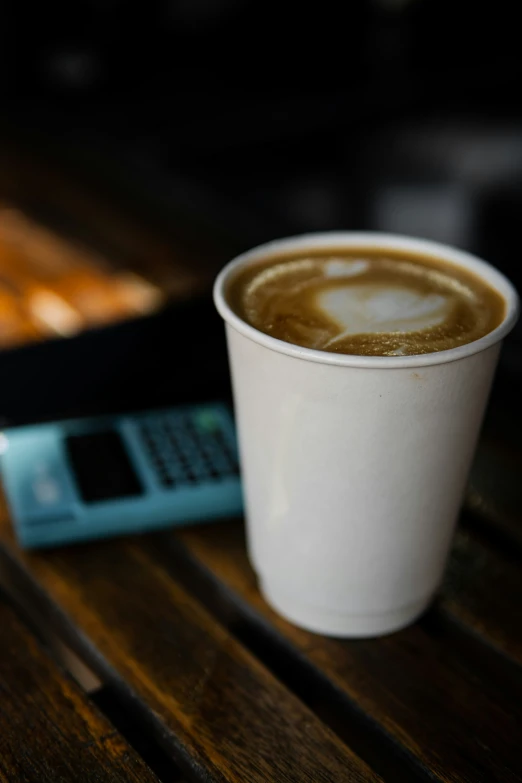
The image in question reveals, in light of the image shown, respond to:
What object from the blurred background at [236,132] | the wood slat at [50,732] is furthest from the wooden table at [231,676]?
the blurred background at [236,132]

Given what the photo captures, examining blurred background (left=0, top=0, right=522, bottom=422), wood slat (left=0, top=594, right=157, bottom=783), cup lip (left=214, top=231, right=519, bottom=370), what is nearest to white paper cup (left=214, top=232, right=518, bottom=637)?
cup lip (left=214, top=231, right=519, bottom=370)

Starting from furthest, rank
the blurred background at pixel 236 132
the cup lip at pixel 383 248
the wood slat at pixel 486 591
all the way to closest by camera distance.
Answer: the blurred background at pixel 236 132 → the wood slat at pixel 486 591 → the cup lip at pixel 383 248

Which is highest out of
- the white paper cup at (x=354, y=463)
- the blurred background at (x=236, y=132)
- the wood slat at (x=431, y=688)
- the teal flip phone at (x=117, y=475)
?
the white paper cup at (x=354, y=463)

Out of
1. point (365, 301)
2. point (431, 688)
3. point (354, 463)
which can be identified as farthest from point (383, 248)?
point (431, 688)

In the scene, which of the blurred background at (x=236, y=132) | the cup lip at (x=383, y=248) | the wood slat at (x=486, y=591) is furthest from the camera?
the blurred background at (x=236, y=132)

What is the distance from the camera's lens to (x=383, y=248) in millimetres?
538

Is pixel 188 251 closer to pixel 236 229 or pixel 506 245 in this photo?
pixel 236 229

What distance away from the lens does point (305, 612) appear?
504 mm

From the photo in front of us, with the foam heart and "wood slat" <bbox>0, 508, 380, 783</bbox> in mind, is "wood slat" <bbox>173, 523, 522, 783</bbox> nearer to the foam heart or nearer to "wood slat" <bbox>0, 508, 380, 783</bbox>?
"wood slat" <bbox>0, 508, 380, 783</bbox>

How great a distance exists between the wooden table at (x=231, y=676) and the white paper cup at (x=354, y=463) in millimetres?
28

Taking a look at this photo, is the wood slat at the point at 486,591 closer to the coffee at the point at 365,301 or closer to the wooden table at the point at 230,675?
the wooden table at the point at 230,675

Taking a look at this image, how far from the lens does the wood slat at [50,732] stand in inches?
16.2

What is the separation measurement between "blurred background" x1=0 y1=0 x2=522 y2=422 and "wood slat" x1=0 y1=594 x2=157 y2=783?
509 mm

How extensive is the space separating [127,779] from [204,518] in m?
0.20
